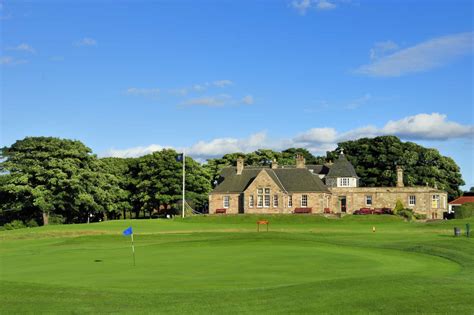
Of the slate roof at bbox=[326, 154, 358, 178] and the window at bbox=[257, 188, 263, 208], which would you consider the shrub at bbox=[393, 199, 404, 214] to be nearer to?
the slate roof at bbox=[326, 154, 358, 178]

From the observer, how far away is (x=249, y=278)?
2262 centimetres

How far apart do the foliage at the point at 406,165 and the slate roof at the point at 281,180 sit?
30.7 meters

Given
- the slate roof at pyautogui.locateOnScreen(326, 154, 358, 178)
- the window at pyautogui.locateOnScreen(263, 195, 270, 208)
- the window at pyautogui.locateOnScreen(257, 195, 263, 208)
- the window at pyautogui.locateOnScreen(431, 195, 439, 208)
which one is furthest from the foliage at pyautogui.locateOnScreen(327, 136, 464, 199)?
the window at pyautogui.locateOnScreen(257, 195, 263, 208)

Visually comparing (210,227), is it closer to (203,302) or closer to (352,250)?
(352,250)

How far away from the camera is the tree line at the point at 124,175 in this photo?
77000mm

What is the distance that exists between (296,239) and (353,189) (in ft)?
170

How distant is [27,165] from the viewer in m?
78.4

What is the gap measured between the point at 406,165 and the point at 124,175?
55425 millimetres

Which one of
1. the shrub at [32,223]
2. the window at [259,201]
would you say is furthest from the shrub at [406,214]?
the shrub at [32,223]

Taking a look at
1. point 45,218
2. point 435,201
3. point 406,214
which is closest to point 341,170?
point 435,201

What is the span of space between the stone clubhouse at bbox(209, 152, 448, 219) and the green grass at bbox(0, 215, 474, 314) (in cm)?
4306

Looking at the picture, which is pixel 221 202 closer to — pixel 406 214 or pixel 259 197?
pixel 259 197

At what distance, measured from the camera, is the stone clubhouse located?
88.4 metres

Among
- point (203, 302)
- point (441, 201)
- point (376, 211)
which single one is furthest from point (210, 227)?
point (203, 302)
